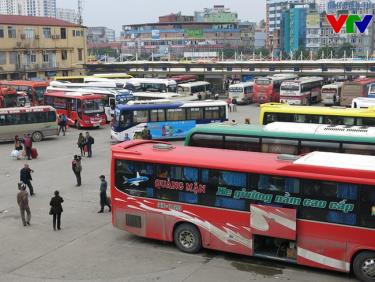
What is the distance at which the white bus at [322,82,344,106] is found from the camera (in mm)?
47000

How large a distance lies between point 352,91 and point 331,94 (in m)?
3.19

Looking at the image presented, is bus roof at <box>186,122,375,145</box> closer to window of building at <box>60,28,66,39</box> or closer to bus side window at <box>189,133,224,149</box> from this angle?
bus side window at <box>189,133,224,149</box>

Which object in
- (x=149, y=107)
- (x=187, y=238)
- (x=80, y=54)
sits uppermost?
(x=80, y=54)

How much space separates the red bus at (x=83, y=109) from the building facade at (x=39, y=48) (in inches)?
1087

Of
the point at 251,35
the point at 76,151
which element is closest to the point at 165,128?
the point at 76,151

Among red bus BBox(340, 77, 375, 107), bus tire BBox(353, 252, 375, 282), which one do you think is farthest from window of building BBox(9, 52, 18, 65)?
bus tire BBox(353, 252, 375, 282)

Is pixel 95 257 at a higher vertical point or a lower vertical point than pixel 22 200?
lower

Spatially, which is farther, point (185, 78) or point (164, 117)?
point (185, 78)

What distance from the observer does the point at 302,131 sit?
1609cm

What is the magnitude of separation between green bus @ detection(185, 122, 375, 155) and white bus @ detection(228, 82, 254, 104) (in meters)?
32.0

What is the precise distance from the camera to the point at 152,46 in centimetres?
15688

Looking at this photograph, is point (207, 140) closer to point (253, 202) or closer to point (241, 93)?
point (253, 202)

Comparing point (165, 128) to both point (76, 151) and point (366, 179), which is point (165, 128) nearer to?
point (76, 151)

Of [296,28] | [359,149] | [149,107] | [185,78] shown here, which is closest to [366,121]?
[359,149]
